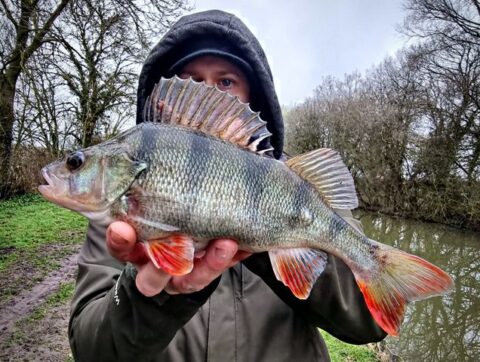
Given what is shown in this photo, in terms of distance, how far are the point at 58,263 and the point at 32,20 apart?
9217 millimetres

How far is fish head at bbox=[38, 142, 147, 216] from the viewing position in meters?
1.46

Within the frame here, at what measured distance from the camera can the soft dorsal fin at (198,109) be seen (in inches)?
63.3

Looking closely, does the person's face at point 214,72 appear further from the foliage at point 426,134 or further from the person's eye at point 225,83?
the foliage at point 426,134

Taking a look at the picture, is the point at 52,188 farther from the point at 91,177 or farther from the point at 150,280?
the point at 150,280

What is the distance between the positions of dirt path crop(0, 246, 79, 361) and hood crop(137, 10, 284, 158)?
346 cm

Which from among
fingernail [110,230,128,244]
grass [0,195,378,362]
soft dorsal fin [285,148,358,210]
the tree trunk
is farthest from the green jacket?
the tree trunk

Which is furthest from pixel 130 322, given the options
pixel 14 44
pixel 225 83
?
pixel 14 44

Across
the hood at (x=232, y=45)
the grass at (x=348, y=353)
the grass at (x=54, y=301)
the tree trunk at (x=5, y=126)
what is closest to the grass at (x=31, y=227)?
the tree trunk at (x=5, y=126)

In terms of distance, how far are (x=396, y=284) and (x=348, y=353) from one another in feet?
13.2

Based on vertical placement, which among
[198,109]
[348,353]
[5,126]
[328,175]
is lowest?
[348,353]

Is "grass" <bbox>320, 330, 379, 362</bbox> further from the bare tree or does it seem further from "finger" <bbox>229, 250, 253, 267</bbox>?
the bare tree

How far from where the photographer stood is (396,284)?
169 centimetres

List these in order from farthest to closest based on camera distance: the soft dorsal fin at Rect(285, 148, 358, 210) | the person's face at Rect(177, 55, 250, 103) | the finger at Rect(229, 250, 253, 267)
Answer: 1. the person's face at Rect(177, 55, 250, 103)
2. the soft dorsal fin at Rect(285, 148, 358, 210)
3. the finger at Rect(229, 250, 253, 267)

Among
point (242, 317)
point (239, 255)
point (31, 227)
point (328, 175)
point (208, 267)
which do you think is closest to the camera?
point (208, 267)
